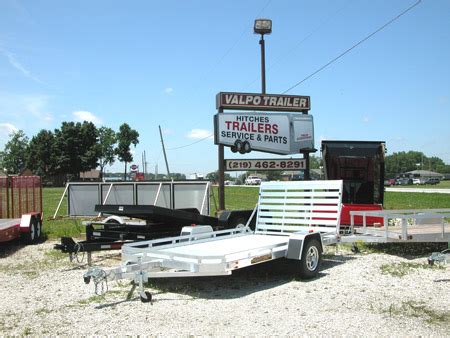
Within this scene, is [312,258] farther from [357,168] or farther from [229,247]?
[357,168]

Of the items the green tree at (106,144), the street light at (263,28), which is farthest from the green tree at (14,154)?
the street light at (263,28)

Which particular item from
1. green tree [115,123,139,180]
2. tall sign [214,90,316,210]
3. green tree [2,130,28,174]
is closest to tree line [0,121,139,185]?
green tree [115,123,139,180]

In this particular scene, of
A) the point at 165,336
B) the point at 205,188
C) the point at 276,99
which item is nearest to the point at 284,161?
the point at 276,99

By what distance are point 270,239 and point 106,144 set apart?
4035 inches

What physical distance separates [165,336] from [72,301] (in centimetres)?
218

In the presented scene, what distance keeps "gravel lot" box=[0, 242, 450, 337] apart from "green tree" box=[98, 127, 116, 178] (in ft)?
322

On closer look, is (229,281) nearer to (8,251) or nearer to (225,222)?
(225,222)

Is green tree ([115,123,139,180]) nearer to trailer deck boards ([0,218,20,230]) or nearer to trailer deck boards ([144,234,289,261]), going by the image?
trailer deck boards ([0,218,20,230])

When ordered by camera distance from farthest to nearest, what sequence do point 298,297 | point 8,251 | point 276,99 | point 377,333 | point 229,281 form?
1. point 276,99
2. point 8,251
3. point 229,281
4. point 298,297
5. point 377,333

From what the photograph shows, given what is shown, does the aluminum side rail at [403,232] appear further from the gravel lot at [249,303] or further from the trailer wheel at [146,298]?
the trailer wheel at [146,298]

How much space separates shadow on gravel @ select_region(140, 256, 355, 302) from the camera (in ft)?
23.6

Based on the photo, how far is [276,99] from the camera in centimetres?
1744

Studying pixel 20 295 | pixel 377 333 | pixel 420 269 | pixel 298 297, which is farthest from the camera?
pixel 420 269

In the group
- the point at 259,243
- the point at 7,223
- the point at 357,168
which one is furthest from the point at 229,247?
the point at 357,168
